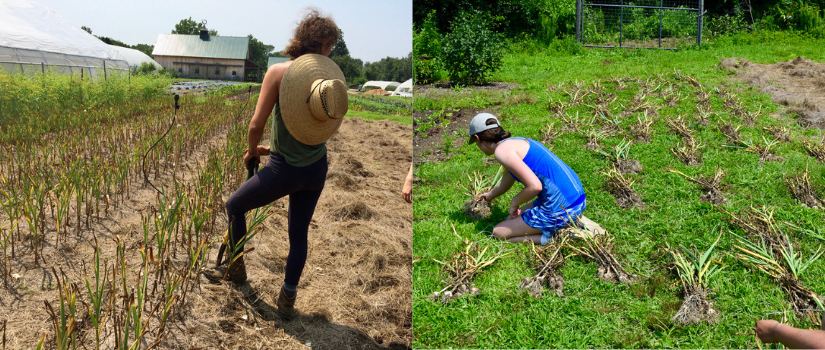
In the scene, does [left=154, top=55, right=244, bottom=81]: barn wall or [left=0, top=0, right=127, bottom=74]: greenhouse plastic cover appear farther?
[left=154, top=55, right=244, bottom=81]: barn wall

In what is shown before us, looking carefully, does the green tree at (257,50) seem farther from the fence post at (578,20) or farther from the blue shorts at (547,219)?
the blue shorts at (547,219)

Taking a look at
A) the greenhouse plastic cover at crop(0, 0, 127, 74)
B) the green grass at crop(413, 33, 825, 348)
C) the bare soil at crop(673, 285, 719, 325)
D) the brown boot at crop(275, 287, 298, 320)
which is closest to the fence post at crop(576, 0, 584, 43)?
the green grass at crop(413, 33, 825, 348)

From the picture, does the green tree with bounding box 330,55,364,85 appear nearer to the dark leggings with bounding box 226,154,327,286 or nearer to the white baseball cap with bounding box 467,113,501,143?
the white baseball cap with bounding box 467,113,501,143

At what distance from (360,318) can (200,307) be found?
29.5 inches

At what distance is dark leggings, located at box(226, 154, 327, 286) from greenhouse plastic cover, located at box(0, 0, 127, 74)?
1283 cm

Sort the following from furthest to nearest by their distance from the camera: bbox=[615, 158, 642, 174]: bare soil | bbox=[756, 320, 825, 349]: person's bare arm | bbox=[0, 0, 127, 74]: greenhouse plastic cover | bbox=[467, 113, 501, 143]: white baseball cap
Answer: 1. bbox=[0, 0, 127, 74]: greenhouse plastic cover
2. bbox=[615, 158, 642, 174]: bare soil
3. bbox=[467, 113, 501, 143]: white baseball cap
4. bbox=[756, 320, 825, 349]: person's bare arm

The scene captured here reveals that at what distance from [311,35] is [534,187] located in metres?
1.54

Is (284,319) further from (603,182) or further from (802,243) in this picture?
(802,243)

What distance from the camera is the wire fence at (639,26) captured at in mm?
11625

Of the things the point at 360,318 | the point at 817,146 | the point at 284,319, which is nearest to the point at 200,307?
the point at 284,319

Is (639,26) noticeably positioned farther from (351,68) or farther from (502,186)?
(351,68)

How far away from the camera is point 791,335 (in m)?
1.33

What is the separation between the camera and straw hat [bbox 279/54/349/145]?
205cm

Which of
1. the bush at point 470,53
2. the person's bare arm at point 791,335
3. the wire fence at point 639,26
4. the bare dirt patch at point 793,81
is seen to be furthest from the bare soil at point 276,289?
the wire fence at point 639,26
